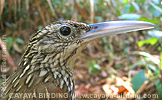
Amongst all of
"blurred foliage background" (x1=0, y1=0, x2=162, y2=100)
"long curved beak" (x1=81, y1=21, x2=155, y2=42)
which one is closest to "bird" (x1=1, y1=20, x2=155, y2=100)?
"long curved beak" (x1=81, y1=21, x2=155, y2=42)

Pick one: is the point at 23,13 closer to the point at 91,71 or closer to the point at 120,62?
the point at 91,71

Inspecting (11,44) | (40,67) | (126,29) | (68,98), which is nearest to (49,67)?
(40,67)

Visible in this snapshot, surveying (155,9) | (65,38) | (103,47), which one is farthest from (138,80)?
(103,47)

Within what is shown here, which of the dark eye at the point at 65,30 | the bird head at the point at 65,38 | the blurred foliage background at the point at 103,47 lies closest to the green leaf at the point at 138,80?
the blurred foliage background at the point at 103,47

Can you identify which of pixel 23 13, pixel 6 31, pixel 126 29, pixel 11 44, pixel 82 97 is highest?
pixel 23 13

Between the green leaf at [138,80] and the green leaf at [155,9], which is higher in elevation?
the green leaf at [155,9]

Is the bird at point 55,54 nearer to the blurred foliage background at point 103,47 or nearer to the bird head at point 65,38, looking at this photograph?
the bird head at point 65,38
